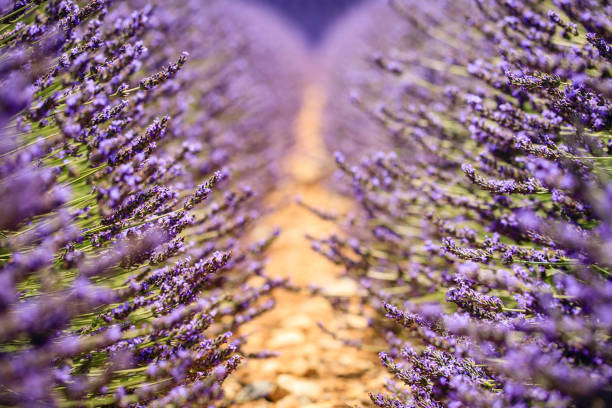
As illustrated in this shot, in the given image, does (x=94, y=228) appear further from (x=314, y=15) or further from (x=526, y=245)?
(x=314, y=15)

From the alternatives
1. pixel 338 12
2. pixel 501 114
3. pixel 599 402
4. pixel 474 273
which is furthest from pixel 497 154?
pixel 338 12

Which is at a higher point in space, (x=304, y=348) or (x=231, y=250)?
(x=231, y=250)

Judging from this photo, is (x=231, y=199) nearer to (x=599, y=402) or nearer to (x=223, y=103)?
(x=599, y=402)

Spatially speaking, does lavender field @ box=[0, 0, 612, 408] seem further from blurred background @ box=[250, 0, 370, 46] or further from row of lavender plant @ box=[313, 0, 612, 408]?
blurred background @ box=[250, 0, 370, 46]

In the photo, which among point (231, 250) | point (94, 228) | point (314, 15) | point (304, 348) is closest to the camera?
point (94, 228)

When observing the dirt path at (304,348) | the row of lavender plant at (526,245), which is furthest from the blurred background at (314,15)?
the row of lavender plant at (526,245)

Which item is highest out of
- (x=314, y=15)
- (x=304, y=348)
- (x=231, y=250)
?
(x=314, y=15)

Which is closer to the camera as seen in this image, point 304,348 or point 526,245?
point 526,245

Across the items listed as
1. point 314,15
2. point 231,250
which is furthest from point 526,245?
point 314,15

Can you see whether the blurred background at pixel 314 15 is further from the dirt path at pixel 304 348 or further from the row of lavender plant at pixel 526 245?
the row of lavender plant at pixel 526 245
